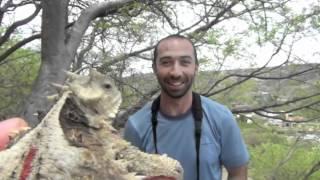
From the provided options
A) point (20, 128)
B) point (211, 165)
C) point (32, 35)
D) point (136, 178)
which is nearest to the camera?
point (136, 178)

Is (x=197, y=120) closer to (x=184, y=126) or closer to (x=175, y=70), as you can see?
(x=184, y=126)

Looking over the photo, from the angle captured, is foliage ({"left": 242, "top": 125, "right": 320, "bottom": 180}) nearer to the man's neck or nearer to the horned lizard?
the man's neck

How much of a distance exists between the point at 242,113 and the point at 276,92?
29.5 inches

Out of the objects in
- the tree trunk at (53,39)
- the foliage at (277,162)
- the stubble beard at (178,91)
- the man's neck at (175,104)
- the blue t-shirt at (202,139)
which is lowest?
the foliage at (277,162)

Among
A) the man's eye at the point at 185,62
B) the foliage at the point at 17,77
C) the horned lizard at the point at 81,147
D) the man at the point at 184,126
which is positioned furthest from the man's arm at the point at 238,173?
the foliage at the point at 17,77

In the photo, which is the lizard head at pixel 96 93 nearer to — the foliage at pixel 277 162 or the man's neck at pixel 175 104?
the man's neck at pixel 175 104

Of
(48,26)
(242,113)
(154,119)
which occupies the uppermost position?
(48,26)

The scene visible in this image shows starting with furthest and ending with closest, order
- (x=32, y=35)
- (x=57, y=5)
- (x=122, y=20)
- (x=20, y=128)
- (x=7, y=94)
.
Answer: (x=7, y=94) < (x=32, y=35) < (x=122, y=20) < (x=57, y=5) < (x=20, y=128)

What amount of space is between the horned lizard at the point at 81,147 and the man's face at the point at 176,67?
941 millimetres

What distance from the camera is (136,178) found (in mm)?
1432

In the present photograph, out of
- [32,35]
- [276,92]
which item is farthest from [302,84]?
[32,35]

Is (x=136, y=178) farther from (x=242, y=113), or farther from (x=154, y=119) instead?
(x=242, y=113)

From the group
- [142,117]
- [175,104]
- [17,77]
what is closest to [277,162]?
[17,77]

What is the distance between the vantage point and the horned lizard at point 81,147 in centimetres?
136
